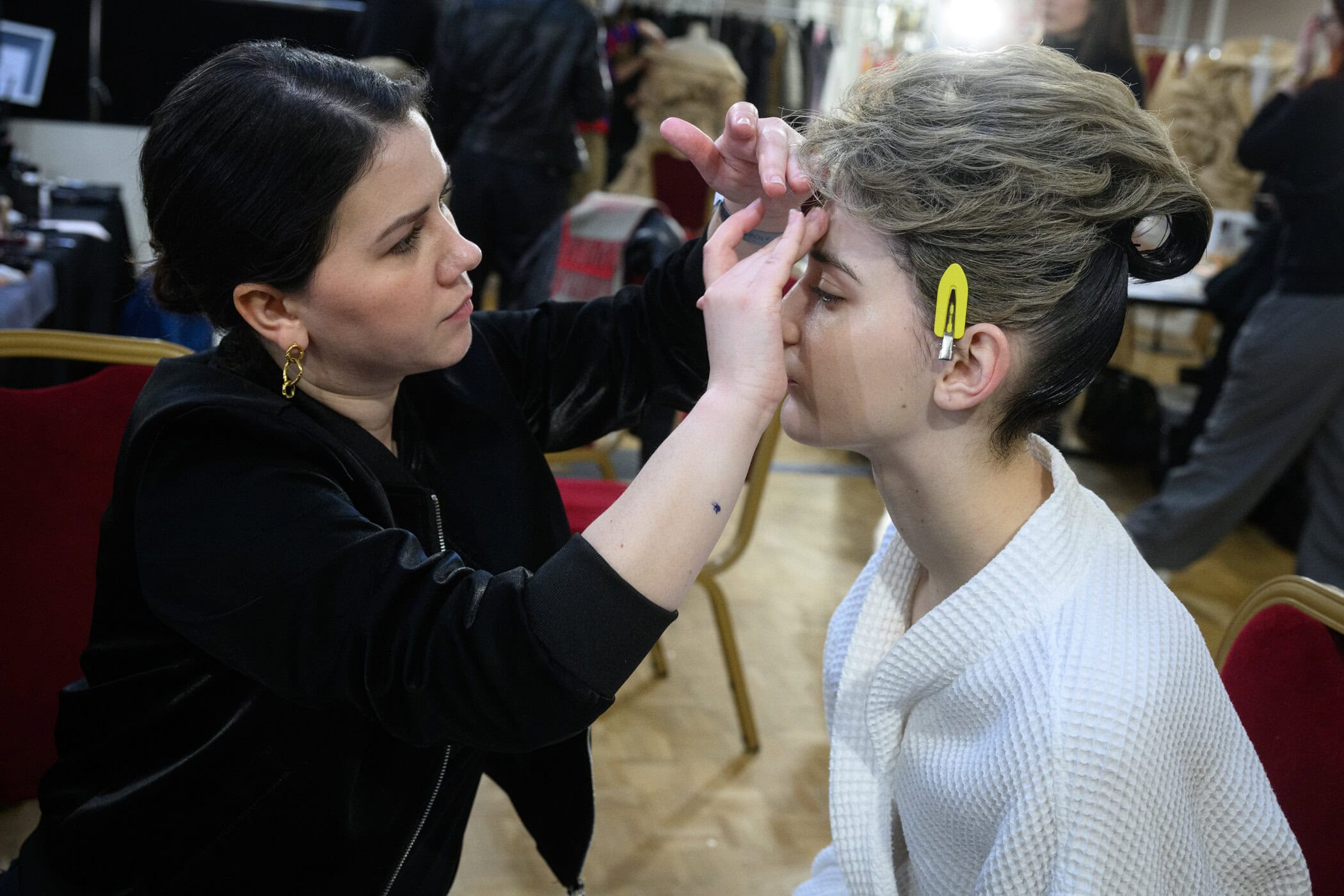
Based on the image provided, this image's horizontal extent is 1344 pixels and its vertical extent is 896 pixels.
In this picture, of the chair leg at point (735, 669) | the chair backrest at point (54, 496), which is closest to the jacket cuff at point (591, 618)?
the chair backrest at point (54, 496)

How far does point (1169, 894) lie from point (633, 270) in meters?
2.32

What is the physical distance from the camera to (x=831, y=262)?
1021mm

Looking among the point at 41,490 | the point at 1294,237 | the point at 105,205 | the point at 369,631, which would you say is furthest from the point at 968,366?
the point at 105,205

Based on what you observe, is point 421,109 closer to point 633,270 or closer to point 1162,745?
point 1162,745

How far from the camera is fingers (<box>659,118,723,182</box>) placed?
3.45 ft

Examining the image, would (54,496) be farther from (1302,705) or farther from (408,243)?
(1302,705)

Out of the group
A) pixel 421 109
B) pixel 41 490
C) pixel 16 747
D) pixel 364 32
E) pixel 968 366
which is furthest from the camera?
pixel 364 32

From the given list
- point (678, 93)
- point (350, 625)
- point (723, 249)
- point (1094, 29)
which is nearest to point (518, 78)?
point (1094, 29)

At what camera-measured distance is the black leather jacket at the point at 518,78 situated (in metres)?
3.64

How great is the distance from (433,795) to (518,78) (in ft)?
9.79

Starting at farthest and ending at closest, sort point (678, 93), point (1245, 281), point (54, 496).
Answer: point (678, 93) → point (1245, 281) → point (54, 496)

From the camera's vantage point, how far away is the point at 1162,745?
871 mm

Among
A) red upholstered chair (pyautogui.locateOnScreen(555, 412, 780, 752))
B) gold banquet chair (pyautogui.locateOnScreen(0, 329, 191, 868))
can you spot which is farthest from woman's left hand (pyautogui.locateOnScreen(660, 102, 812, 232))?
red upholstered chair (pyautogui.locateOnScreen(555, 412, 780, 752))

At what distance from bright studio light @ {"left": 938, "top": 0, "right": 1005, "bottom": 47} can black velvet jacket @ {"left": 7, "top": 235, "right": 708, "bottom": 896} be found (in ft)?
11.3
